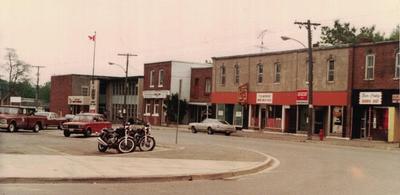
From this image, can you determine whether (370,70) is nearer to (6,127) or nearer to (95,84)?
(6,127)

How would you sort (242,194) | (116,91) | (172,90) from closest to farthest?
(242,194)
(172,90)
(116,91)

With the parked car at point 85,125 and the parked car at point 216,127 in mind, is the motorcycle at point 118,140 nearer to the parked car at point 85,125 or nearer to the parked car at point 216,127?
the parked car at point 85,125

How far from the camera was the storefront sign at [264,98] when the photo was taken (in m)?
54.9

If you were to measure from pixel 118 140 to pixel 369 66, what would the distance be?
84.0 feet

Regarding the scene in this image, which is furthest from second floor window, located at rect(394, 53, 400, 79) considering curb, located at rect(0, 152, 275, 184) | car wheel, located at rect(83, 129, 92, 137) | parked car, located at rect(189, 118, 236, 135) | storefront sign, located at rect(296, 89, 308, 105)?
curb, located at rect(0, 152, 275, 184)

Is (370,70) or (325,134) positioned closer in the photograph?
(370,70)

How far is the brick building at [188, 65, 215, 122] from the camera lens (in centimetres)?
6706

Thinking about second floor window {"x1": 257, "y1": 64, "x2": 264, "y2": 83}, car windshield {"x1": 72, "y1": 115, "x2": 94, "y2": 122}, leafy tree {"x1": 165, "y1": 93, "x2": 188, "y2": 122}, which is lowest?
car windshield {"x1": 72, "y1": 115, "x2": 94, "y2": 122}

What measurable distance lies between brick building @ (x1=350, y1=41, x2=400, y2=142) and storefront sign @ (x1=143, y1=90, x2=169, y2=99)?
2944cm

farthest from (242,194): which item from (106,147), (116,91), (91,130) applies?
(116,91)

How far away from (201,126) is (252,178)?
34.8 metres

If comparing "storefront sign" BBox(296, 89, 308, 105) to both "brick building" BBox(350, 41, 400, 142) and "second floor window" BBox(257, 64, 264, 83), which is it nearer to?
"brick building" BBox(350, 41, 400, 142)

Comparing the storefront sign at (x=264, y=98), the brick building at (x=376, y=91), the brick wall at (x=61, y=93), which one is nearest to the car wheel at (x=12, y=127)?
the storefront sign at (x=264, y=98)

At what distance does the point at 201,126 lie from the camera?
52156 millimetres
